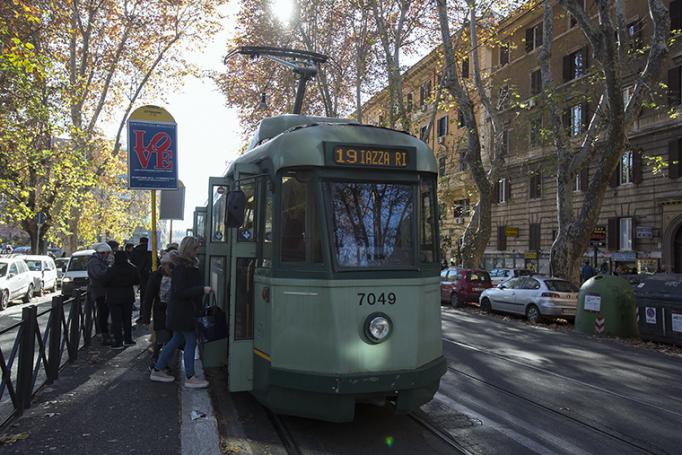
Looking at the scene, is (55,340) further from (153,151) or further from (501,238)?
(501,238)

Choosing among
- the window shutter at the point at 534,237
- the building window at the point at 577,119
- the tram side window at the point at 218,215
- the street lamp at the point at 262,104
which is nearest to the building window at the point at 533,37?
the building window at the point at 577,119

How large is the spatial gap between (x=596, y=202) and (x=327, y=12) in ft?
51.1

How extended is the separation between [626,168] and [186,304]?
90.5ft

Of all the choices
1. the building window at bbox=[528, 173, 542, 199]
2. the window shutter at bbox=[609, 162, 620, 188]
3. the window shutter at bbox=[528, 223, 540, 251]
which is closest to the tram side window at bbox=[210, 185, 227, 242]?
the window shutter at bbox=[609, 162, 620, 188]

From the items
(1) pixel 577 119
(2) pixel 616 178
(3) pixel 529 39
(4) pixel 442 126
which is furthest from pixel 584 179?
(4) pixel 442 126

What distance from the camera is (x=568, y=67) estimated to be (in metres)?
32.2

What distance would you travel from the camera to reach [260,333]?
5.52 meters

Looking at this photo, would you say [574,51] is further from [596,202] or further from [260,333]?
[260,333]

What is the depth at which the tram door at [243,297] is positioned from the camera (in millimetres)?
5660

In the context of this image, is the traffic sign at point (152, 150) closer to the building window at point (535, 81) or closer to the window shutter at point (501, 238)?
the building window at point (535, 81)

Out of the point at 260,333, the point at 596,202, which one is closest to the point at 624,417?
the point at 260,333

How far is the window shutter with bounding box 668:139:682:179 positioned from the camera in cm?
2536

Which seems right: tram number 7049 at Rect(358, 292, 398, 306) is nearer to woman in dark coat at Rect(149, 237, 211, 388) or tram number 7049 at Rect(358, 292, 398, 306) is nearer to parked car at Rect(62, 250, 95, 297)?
woman in dark coat at Rect(149, 237, 211, 388)

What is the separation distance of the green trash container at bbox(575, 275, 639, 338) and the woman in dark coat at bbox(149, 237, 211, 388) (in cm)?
1036
